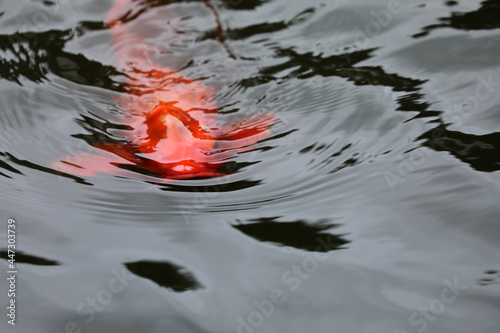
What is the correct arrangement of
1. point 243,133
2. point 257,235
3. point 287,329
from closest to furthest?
point 287,329
point 257,235
point 243,133

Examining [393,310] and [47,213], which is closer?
[393,310]

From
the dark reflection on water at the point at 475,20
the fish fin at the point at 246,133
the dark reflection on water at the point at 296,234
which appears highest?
the dark reflection on water at the point at 475,20

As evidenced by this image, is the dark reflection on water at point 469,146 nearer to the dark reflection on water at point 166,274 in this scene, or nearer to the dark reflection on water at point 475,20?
the dark reflection on water at point 475,20

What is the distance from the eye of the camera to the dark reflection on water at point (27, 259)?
2463 mm

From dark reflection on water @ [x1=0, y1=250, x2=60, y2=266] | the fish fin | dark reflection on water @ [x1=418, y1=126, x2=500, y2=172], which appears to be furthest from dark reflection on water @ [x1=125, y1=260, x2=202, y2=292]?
dark reflection on water @ [x1=418, y1=126, x2=500, y2=172]

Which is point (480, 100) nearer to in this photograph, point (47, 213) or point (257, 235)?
point (257, 235)

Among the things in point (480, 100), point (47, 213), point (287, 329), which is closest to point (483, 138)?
point (480, 100)

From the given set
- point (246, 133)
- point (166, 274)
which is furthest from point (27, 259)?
point (246, 133)

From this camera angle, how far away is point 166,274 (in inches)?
95.3

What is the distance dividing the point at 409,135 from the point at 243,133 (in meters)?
0.96

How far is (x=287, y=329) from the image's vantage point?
2.18 metres

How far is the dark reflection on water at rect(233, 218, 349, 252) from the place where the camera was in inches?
99.8
